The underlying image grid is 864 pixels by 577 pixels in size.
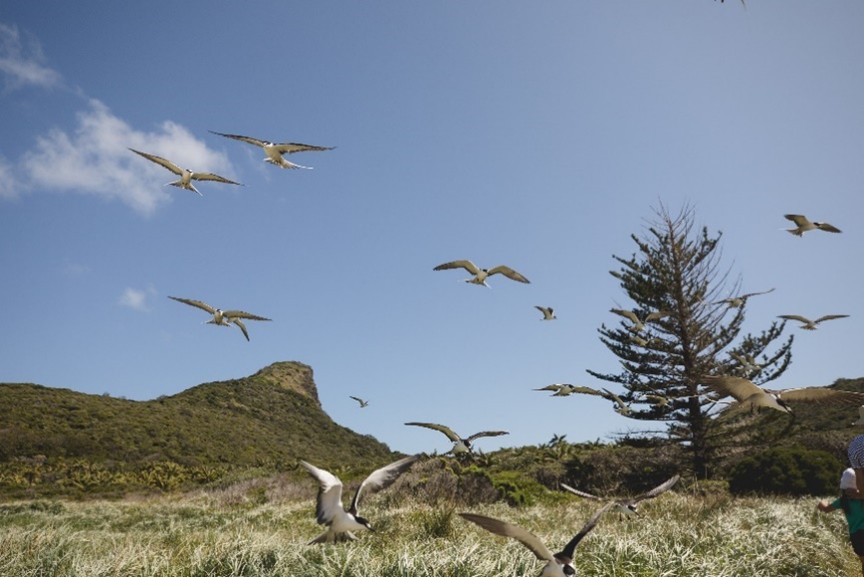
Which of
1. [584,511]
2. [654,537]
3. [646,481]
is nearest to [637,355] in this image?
[646,481]

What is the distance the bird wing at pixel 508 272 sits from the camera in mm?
9672

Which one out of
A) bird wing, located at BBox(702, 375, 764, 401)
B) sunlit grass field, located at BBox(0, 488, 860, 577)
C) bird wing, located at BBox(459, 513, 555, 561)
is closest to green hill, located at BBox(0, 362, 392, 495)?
sunlit grass field, located at BBox(0, 488, 860, 577)

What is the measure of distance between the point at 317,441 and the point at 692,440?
52.7m

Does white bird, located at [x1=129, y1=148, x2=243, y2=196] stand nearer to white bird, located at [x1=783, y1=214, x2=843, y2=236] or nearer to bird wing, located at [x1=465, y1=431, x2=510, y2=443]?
bird wing, located at [x1=465, y1=431, x2=510, y2=443]

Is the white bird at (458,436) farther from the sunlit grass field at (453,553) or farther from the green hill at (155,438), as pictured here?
the green hill at (155,438)

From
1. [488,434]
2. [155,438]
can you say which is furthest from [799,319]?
[155,438]

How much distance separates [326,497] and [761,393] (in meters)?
4.63

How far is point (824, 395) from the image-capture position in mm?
5582

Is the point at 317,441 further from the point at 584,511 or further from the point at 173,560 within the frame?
the point at 173,560

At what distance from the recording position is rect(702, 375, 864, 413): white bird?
17.9 feet

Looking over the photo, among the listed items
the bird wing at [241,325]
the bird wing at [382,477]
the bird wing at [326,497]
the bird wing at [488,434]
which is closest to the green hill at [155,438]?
the bird wing at [241,325]

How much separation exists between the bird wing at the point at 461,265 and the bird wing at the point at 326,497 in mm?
5804

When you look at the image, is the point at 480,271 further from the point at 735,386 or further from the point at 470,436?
the point at 735,386

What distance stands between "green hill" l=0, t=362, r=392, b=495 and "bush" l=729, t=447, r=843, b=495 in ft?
88.3
